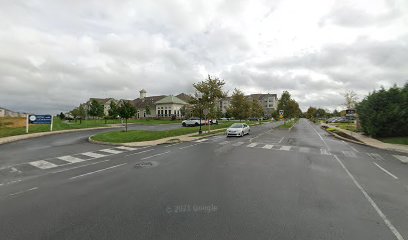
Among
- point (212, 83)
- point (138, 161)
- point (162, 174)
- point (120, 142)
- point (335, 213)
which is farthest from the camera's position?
point (212, 83)

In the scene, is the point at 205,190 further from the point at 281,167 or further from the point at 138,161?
the point at 138,161

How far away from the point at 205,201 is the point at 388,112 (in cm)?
2268

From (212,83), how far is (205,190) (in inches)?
971

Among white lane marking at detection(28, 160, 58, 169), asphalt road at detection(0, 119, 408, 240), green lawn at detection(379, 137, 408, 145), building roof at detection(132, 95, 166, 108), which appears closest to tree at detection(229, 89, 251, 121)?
green lawn at detection(379, 137, 408, 145)

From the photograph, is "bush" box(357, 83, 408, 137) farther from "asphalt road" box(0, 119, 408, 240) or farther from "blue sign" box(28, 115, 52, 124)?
"blue sign" box(28, 115, 52, 124)

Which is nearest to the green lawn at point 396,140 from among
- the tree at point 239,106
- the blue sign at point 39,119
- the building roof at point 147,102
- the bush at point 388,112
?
the bush at point 388,112

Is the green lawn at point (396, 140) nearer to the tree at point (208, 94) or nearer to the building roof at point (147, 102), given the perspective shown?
the tree at point (208, 94)

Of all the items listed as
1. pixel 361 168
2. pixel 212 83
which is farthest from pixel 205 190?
pixel 212 83

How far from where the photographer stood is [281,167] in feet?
32.5

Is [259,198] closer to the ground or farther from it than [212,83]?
closer to the ground

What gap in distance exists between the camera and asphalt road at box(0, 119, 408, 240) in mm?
4430

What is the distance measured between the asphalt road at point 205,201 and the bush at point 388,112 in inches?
515

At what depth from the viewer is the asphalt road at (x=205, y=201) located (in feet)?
14.5

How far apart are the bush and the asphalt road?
13078 mm
